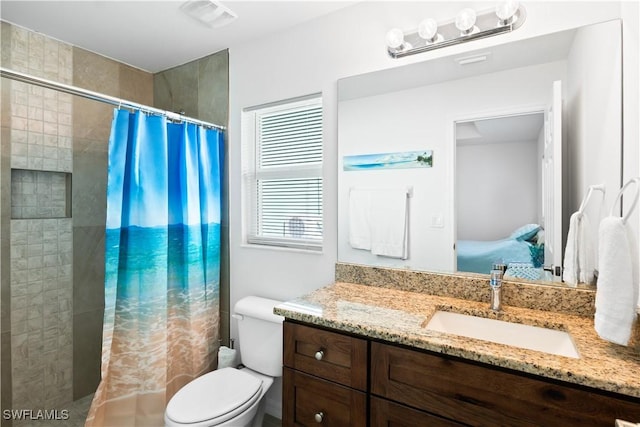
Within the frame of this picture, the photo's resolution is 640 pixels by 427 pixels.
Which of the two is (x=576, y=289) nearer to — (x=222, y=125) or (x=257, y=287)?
(x=257, y=287)

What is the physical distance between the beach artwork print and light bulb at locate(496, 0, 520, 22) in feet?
2.01

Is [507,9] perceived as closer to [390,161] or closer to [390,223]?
[390,161]

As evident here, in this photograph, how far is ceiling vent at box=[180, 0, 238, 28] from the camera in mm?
1761

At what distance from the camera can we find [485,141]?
58.0 inches

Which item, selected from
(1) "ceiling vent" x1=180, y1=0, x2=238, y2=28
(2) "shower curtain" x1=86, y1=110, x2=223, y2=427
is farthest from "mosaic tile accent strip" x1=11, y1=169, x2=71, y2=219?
(1) "ceiling vent" x1=180, y1=0, x2=238, y2=28

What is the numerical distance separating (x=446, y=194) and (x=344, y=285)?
709 mm

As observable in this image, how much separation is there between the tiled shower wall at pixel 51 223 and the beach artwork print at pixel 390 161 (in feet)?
6.13

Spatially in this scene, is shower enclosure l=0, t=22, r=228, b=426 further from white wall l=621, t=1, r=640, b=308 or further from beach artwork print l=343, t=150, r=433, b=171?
white wall l=621, t=1, r=640, b=308

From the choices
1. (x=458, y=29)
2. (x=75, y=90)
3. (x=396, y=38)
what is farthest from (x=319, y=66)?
(x=75, y=90)

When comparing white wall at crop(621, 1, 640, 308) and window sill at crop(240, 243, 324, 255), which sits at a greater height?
white wall at crop(621, 1, 640, 308)

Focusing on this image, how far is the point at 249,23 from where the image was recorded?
196cm

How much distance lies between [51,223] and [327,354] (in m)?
2.01

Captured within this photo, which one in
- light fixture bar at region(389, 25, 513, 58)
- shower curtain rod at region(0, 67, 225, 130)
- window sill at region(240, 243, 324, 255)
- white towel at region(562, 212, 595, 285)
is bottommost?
window sill at region(240, 243, 324, 255)

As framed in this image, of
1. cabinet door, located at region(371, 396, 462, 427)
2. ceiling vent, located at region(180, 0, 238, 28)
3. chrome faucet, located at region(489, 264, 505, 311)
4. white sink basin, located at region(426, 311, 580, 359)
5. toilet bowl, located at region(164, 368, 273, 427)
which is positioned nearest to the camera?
cabinet door, located at region(371, 396, 462, 427)
